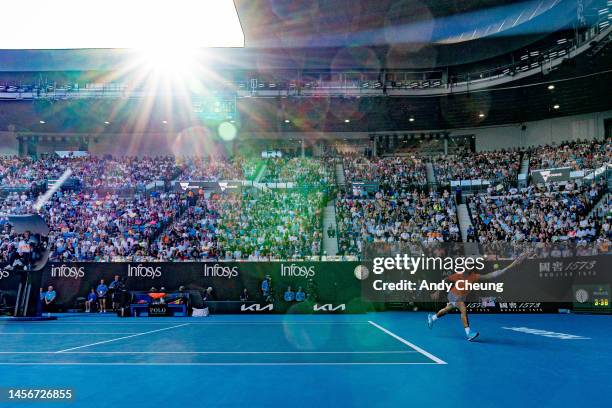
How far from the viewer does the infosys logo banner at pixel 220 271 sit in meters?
23.3

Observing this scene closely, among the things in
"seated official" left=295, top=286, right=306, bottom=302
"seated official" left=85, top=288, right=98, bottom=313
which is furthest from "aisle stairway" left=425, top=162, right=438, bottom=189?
"seated official" left=85, top=288, right=98, bottom=313

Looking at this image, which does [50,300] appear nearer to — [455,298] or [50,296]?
[50,296]

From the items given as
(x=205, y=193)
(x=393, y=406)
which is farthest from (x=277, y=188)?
(x=393, y=406)

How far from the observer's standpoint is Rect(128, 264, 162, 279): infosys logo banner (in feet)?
77.0

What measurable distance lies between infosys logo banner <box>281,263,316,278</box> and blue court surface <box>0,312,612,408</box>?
735 cm

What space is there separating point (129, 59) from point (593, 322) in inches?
1537

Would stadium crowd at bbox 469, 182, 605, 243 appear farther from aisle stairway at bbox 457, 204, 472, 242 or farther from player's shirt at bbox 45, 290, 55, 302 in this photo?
player's shirt at bbox 45, 290, 55, 302

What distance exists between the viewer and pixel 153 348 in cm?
1138

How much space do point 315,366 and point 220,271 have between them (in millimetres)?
14869

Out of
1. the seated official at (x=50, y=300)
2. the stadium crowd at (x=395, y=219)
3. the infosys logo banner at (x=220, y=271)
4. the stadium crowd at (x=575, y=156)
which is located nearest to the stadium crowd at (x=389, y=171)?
the stadium crowd at (x=395, y=219)

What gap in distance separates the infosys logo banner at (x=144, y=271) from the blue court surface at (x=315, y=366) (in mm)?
7861

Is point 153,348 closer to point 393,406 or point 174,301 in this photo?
point 393,406

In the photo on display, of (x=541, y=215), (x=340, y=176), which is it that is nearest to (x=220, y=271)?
(x=541, y=215)

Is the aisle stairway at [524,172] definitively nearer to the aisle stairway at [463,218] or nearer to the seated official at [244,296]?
the aisle stairway at [463,218]
